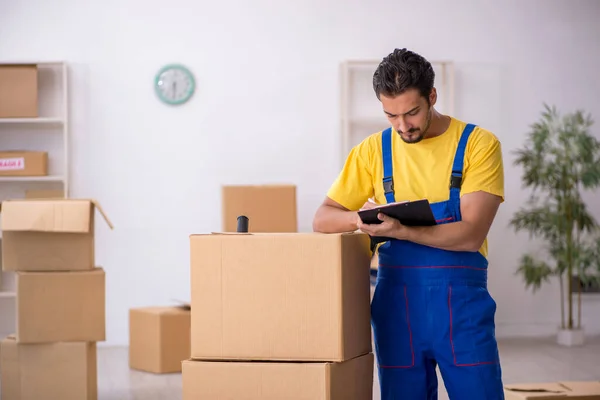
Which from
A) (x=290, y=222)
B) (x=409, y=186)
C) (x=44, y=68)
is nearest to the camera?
(x=409, y=186)

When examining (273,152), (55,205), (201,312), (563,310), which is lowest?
(563,310)

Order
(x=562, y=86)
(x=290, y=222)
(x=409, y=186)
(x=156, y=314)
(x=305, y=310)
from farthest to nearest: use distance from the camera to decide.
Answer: (x=562, y=86)
(x=290, y=222)
(x=156, y=314)
(x=409, y=186)
(x=305, y=310)

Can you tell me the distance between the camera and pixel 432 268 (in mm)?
1921

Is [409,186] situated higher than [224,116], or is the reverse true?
[224,116]

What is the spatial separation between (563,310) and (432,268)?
4345 millimetres

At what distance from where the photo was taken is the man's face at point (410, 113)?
6.31ft

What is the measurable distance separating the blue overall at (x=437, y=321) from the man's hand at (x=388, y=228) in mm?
100

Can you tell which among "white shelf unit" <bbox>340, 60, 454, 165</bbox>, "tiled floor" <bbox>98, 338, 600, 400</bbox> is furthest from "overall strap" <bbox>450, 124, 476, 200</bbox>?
"white shelf unit" <bbox>340, 60, 454, 165</bbox>

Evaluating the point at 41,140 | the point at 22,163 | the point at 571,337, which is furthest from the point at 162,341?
the point at 571,337

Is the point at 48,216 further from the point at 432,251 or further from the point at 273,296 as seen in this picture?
the point at 432,251

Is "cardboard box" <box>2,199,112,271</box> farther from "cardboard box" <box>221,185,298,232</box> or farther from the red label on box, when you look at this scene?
the red label on box

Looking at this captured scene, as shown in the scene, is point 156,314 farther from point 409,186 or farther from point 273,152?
point 409,186

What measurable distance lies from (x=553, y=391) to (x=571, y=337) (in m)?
2.59

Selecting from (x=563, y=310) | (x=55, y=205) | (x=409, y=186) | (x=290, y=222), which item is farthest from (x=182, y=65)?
(x=409, y=186)
